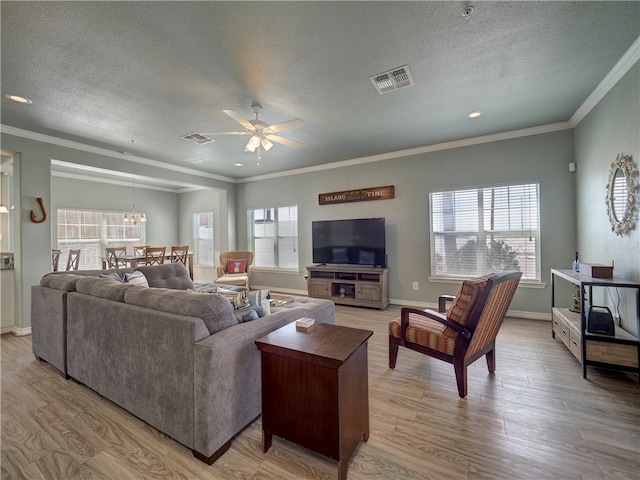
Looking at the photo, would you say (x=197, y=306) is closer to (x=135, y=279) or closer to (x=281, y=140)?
(x=135, y=279)

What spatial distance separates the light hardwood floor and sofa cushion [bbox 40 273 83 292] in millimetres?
809

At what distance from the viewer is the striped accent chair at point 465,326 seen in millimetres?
2051

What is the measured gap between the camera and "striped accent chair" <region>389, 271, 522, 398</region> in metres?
2.05

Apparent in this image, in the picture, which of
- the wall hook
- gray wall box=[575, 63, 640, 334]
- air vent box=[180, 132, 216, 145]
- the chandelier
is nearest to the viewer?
gray wall box=[575, 63, 640, 334]

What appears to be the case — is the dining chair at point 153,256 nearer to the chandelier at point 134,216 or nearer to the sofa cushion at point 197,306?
the chandelier at point 134,216

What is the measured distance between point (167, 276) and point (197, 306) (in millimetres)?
2277

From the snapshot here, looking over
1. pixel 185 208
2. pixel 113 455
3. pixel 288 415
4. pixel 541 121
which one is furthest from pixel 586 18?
pixel 185 208

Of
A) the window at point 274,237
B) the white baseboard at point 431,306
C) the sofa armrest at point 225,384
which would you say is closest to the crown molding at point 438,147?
the window at point 274,237

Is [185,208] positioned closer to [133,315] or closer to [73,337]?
[73,337]

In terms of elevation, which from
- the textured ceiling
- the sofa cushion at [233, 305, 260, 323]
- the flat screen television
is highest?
the textured ceiling

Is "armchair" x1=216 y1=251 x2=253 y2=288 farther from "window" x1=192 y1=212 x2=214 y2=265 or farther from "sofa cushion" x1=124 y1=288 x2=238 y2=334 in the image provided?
"sofa cushion" x1=124 y1=288 x2=238 y2=334

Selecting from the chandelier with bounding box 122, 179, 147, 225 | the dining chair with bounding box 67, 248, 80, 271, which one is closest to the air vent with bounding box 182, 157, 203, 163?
the chandelier with bounding box 122, 179, 147, 225

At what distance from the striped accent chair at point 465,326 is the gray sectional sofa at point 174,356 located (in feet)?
3.14

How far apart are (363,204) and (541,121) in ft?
9.15
